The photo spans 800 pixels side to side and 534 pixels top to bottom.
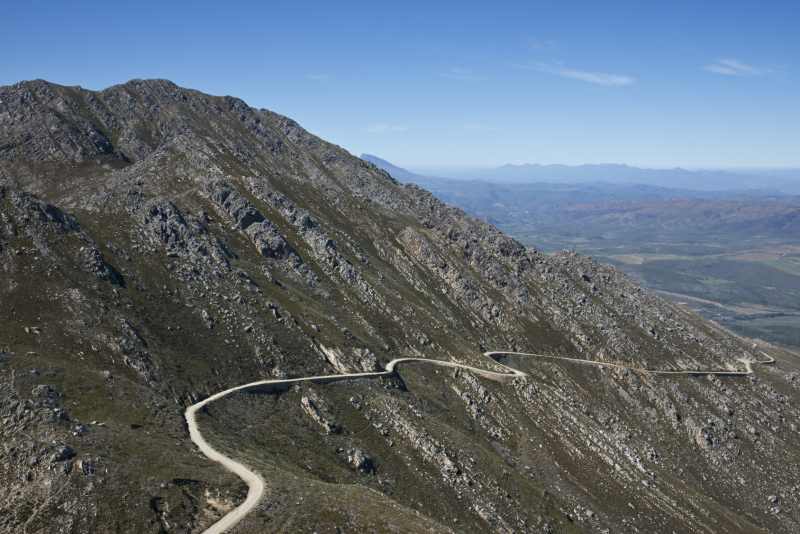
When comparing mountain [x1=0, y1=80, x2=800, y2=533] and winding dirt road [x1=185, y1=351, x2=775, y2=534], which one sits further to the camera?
mountain [x1=0, y1=80, x2=800, y2=533]

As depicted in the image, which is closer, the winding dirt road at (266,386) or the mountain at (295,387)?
the winding dirt road at (266,386)

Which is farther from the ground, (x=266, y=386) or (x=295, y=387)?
(x=266, y=386)

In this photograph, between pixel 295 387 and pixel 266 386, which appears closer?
pixel 266 386

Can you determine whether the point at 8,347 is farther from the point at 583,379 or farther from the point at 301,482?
the point at 583,379

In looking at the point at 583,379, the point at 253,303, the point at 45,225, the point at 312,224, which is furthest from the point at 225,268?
the point at 583,379
